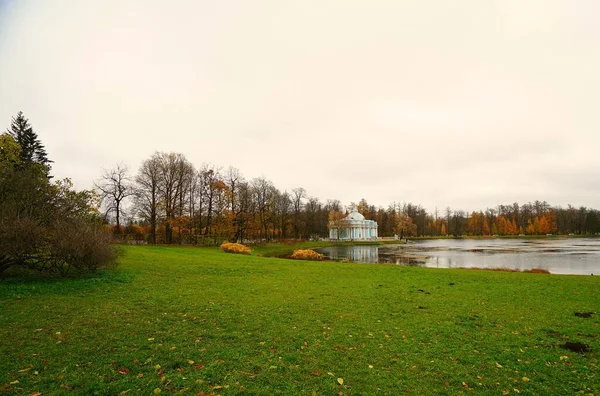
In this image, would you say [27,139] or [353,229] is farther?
[353,229]

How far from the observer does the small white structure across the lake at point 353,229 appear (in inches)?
3288

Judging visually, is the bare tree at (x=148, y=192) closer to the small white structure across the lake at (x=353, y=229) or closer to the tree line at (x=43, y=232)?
the tree line at (x=43, y=232)

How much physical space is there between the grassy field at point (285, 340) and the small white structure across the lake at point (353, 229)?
71206mm

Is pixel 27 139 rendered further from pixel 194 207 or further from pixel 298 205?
pixel 298 205

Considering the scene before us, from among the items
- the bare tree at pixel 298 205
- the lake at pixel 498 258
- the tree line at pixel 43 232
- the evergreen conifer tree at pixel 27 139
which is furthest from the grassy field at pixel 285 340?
the bare tree at pixel 298 205

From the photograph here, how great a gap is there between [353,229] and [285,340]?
84.6 metres

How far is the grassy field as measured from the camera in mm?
4809

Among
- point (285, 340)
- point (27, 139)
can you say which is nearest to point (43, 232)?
point (285, 340)

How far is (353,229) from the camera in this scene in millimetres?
89562

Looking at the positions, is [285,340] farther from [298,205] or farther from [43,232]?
[298,205]

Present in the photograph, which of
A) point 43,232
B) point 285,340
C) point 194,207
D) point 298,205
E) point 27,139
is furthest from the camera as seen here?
point 298,205

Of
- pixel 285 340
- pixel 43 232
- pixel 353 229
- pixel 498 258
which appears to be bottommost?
pixel 498 258

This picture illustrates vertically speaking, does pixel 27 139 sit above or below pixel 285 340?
above

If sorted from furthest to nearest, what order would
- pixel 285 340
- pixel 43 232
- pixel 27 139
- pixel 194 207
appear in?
pixel 194 207 < pixel 27 139 < pixel 43 232 < pixel 285 340
